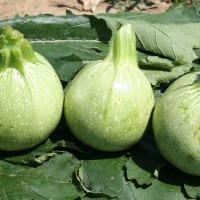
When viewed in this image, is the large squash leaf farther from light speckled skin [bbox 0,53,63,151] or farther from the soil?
the soil

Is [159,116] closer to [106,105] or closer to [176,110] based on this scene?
[176,110]

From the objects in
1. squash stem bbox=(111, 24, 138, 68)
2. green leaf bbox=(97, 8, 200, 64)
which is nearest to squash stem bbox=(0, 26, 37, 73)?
squash stem bbox=(111, 24, 138, 68)

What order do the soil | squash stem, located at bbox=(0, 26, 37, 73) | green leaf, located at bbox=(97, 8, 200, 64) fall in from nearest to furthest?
squash stem, located at bbox=(0, 26, 37, 73), green leaf, located at bbox=(97, 8, 200, 64), the soil

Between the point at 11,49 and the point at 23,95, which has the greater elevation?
the point at 11,49

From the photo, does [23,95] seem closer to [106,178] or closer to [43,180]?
[43,180]

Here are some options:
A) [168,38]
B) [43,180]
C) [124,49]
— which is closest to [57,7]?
[168,38]

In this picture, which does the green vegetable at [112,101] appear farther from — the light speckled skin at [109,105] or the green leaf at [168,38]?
the green leaf at [168,38]

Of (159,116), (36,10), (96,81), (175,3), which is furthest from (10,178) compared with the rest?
(175,3)
